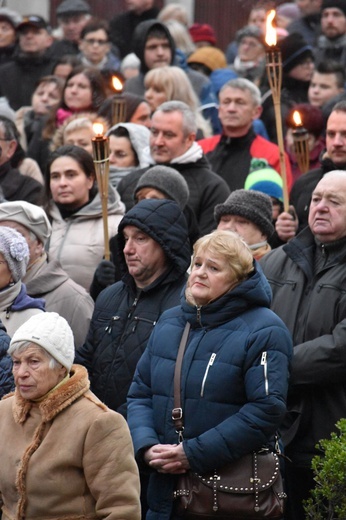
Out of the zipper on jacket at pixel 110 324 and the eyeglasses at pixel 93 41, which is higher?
the eyeglasses at pixel 93 41

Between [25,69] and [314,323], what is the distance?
789 cm

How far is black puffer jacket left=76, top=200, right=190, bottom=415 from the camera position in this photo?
659cm

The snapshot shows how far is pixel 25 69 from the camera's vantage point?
1359 centimetres

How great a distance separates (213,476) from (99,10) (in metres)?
16.6

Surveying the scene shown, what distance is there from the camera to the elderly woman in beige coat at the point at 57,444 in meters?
5.30

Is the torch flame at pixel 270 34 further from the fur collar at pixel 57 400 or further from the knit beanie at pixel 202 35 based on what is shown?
the knit beanie at pixel 202 35

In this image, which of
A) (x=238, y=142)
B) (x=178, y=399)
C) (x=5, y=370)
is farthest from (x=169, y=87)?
(x=178, y=399)

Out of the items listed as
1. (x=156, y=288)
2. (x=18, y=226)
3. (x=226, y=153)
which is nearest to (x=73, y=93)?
(x=226, y=153)

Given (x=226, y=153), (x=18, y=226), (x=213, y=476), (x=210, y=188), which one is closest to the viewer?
(x=213, y=476)

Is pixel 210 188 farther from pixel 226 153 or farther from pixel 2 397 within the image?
pixel 2 397

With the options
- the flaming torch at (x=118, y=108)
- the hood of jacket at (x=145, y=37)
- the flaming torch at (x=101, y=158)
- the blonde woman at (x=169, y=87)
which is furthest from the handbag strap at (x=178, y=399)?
the hood of jacket at (x=145, y=37)

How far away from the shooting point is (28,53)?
13.6 m

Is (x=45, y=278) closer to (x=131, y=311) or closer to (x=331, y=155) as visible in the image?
(x=131, y=311)

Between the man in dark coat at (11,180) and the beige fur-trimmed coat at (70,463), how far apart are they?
3844mm
